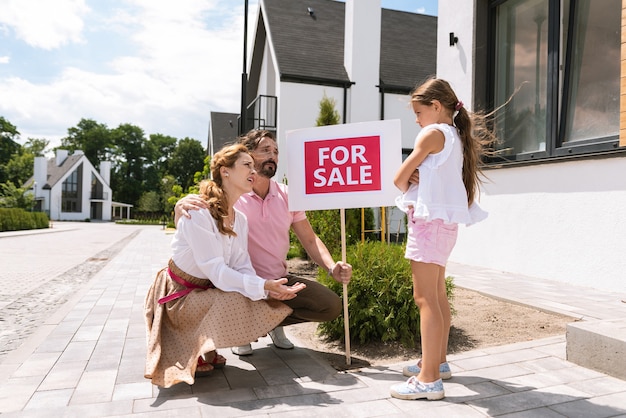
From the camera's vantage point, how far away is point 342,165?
3434 millimetres

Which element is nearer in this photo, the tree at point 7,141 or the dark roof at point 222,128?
the dark roof at point 222,128

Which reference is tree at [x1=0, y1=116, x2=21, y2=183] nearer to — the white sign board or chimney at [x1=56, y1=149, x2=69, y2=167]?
chimney at [x1=56, y1=149, x2=69, y2=167]

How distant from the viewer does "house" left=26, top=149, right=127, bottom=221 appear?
6156cm

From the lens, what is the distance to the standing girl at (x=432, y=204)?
2.67 metres

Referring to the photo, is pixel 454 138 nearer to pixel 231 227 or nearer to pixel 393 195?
pixel 393 195

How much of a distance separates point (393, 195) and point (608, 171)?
3798 millimetres

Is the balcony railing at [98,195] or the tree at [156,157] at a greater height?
the tree at [156,157]

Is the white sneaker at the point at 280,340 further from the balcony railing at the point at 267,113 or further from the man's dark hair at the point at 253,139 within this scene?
the balcony railing at the point at 267,113

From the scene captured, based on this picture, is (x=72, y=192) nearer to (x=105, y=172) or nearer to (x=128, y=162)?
(x=105, y=172)

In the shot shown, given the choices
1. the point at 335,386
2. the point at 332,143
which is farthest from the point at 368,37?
the point at 335,386

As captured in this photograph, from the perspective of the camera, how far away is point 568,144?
21.2 ft

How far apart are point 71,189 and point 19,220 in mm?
35918

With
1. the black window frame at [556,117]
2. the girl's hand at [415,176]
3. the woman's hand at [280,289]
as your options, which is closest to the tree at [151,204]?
the black window frame at [556,117]

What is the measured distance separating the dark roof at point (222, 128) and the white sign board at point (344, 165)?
3135 cm
